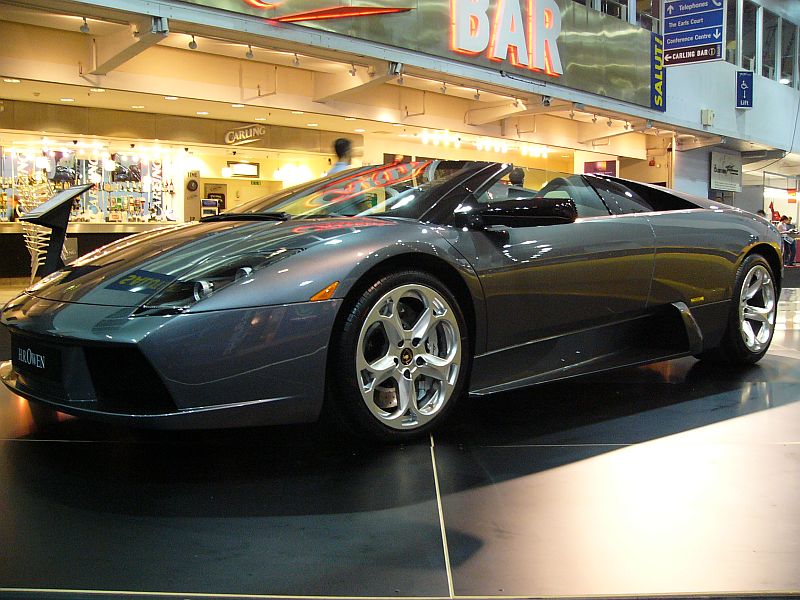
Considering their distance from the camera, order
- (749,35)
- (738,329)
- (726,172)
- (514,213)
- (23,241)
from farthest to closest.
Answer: (726,172) → (749,35) → (23,241) → (738,329) → (514,213)

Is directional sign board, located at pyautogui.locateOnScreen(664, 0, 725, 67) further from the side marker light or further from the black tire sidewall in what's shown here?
the side marker light

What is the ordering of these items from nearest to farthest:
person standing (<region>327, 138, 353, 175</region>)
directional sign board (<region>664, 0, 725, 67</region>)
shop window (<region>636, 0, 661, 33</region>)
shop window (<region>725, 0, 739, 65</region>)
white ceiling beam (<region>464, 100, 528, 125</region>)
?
person standing (<region>327, 138, 353, 175</region>), white ceiling beam (<region>464, 100, 528, 125</region>), directional sign board (<region>664, 0, 725, 67</region>), shop window (<region>636, 0, 661, 33</region>), shop window (<region>725, 0, 739, 65</region>)

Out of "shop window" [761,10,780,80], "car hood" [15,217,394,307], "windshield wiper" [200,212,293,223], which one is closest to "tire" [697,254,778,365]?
"car hood" [15,217,394,307]

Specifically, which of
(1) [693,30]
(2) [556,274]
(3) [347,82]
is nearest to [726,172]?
(1) [693,30]

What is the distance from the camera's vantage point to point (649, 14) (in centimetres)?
1678

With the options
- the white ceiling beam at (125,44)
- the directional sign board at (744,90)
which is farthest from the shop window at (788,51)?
the white ceiling beam at (125,44)

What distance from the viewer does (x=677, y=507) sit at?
223 cm

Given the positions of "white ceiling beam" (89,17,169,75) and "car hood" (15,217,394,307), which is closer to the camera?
"car hood" (15,217,394,307)

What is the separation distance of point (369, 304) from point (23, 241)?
9.82m

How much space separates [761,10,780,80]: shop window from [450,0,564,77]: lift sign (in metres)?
10.7

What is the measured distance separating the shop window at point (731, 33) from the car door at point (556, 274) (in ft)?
58.7

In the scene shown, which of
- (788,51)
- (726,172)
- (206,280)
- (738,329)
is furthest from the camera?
(788,51)

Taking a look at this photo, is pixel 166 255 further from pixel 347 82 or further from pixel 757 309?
pixel 347 82

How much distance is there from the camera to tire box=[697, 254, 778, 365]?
4.14m
